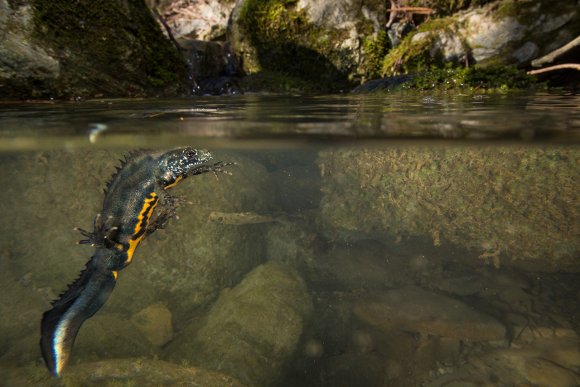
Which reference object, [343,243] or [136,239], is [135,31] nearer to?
[136,239]

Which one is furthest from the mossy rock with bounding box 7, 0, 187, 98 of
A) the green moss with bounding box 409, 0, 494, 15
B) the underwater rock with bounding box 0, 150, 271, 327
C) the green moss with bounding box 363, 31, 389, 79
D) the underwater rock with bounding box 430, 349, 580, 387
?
the green moss with bounding box 409, 0, 494, 15

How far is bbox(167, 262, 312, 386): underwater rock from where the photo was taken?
20.3ft

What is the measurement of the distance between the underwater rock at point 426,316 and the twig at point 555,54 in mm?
6595

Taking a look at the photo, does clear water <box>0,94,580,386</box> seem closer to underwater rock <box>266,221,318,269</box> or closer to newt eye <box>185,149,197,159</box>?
underwater rock <box>266,221,318,269</box>

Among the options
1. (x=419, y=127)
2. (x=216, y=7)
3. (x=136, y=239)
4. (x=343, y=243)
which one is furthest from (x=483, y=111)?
(x=216, y=7)

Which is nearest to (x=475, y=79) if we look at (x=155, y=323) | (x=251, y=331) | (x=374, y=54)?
(x=374, y=54)

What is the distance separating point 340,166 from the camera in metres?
9.12

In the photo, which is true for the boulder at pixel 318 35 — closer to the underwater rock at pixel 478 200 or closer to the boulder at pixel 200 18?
the boulder at pixel 200 18

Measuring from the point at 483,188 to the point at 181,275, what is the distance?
623cm

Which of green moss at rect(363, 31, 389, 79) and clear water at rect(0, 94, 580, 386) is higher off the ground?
green moss at rect(363, 31, 389, 79)

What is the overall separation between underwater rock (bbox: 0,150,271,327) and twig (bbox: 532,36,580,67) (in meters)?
8.42

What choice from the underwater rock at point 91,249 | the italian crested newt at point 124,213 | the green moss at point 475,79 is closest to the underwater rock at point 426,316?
the underwater rock at point 91,249

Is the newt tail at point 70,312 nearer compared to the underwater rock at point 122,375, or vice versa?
the newt tail at point 70,312

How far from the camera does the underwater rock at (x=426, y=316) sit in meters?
6.65
